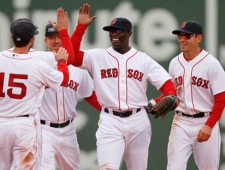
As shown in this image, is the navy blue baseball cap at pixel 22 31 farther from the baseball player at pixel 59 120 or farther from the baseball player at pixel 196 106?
the baseball player at pixel 196 106

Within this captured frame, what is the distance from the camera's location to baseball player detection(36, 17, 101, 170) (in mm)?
9133

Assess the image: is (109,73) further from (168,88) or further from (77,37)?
(168,88)

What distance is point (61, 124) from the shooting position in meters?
9.23

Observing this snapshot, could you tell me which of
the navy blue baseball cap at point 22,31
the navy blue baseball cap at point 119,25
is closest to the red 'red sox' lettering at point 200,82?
the navy blue baseball cap at point 119,25

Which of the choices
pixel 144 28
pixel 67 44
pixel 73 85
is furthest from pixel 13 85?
pixel 144 28

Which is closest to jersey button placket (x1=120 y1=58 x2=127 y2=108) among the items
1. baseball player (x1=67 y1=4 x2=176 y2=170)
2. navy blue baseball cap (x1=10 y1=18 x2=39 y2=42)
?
baseball player (x1=67 y1=4 x2=176 y2=170)

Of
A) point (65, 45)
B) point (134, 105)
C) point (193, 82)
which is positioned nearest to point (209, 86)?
point (193, 82)

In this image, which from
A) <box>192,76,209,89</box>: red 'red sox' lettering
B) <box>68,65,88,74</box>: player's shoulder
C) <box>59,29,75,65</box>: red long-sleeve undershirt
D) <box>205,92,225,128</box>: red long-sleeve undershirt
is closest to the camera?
<box>59,29,75,65</box>: red long-sleeve undershirt

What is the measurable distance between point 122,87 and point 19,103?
1351mm

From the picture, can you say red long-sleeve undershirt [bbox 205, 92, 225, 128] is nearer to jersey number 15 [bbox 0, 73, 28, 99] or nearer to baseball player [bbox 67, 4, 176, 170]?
baseball player [bbox 67, 4, 176, 170]

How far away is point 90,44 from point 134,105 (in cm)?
220

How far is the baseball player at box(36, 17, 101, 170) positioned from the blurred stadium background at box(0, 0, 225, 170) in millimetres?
1413

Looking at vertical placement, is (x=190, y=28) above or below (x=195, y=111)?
above

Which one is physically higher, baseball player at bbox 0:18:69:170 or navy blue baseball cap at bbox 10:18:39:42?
navy blue baseball cap at bbox 10:18:39:42
